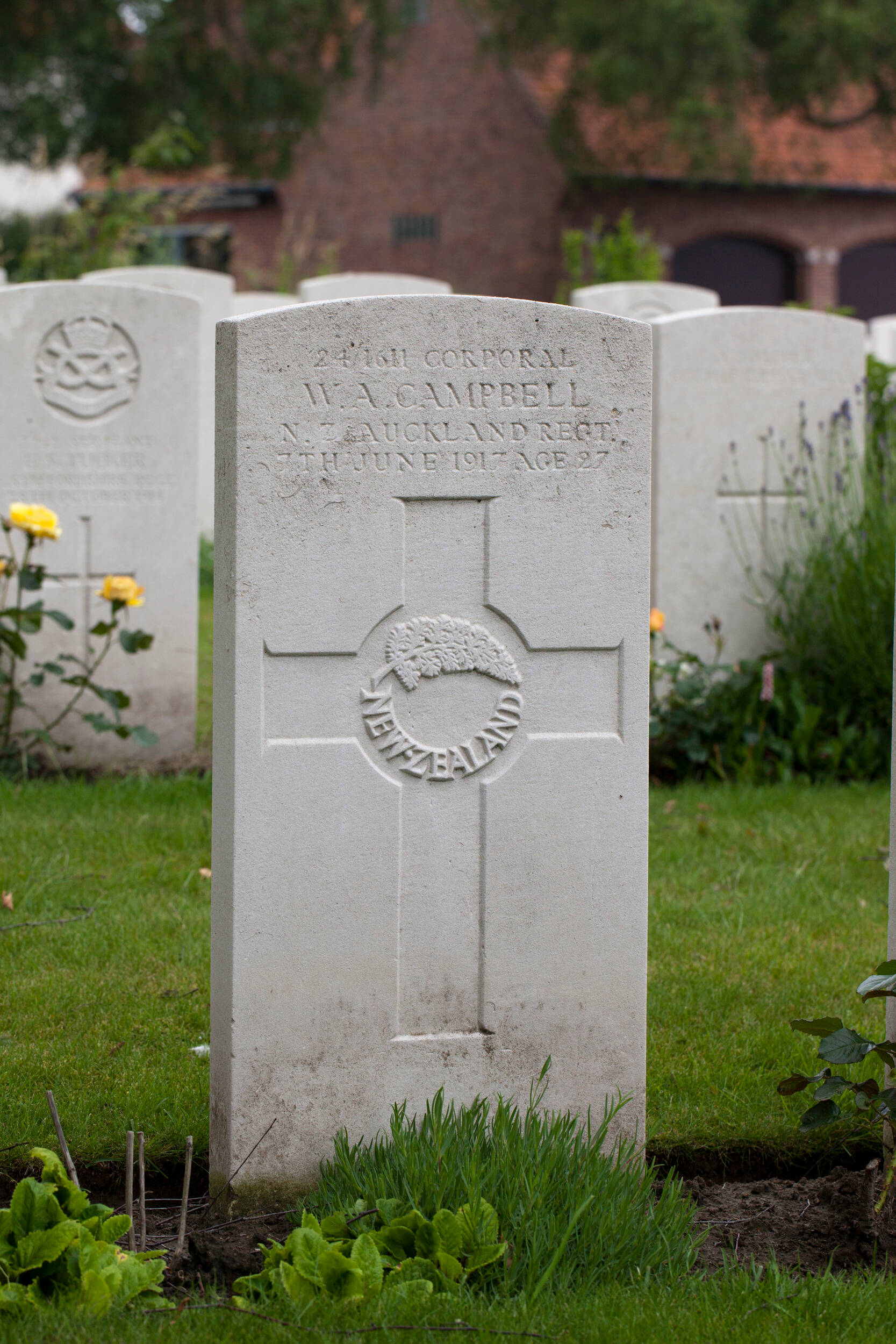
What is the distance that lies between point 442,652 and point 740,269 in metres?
22.7

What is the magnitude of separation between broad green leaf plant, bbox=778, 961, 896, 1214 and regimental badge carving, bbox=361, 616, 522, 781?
2.37 feet

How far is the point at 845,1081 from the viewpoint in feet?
8.50

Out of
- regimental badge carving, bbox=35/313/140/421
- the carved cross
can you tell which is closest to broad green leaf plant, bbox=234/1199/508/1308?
the carved cross

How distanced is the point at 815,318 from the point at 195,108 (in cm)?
1817

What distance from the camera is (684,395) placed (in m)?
5.80

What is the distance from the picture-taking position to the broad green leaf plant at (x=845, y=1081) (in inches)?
96.0

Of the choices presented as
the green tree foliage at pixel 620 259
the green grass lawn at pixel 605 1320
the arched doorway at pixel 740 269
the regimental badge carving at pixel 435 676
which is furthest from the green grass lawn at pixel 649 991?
the arched doorway at pixel 740 269

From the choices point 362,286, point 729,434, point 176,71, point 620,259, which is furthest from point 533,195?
point 729,434

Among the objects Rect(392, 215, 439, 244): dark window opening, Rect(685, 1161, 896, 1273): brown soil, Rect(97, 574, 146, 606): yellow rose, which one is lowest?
Rect(685, 1161, 896, 1273): brown soil

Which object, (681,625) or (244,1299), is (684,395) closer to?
(681,625)

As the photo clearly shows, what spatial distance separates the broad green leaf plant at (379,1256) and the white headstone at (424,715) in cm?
29

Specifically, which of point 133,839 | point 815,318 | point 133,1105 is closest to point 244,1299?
point 133,1105

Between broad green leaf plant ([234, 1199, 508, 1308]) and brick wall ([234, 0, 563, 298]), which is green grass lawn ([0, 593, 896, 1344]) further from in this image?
brick wall ([234, 0, 563, 298])

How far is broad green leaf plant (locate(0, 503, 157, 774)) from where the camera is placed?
195 inches
